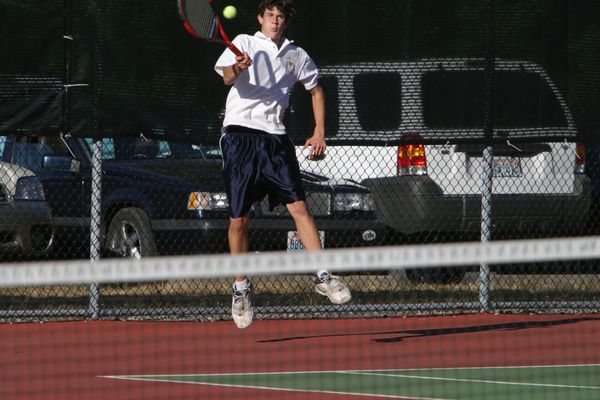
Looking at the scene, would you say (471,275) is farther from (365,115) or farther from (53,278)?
(53,278)

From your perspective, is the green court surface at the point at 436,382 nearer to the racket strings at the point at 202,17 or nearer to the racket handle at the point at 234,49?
the racket handle at the point at 234,49

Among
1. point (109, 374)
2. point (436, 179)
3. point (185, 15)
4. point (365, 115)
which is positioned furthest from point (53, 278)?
point (436, 179)

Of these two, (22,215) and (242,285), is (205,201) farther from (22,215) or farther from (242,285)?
(242,285)

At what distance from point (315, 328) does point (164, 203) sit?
215 centimetres

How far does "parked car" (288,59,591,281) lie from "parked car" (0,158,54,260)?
6.96 ft

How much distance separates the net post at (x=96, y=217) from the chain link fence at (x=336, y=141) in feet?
0.04

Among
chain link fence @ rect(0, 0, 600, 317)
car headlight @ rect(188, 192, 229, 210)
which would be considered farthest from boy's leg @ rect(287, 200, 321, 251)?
car headlight @ rect(188, 192, 229, 210)

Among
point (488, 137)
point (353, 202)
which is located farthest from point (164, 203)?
point (488, 137)

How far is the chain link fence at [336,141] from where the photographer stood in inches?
376

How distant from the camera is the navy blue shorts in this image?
8.30m

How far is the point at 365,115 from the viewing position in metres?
9.92

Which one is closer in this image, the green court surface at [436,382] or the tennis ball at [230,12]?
the green court surface at [436,382]

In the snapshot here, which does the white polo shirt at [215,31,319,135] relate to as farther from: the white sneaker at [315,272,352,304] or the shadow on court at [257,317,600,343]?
the shadow on court at [257,317,600,343]

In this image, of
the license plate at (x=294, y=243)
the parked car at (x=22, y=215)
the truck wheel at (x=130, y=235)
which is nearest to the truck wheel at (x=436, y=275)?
the license plate at (x=294, y=243)
